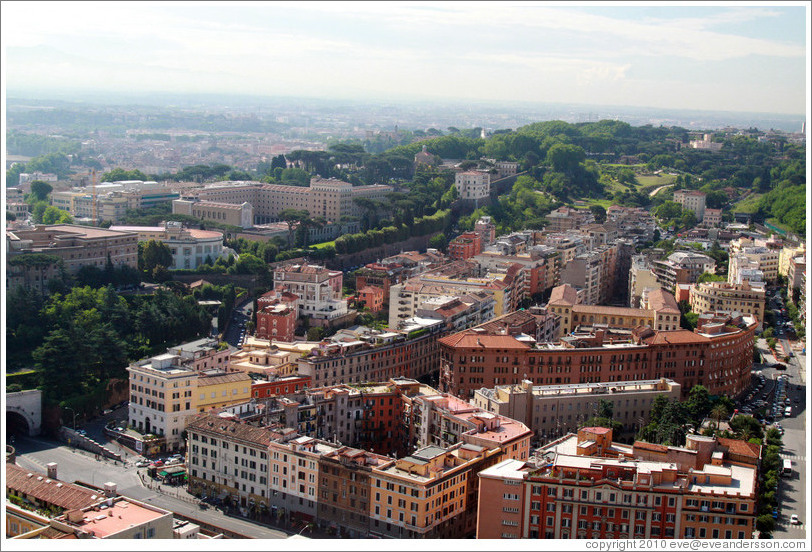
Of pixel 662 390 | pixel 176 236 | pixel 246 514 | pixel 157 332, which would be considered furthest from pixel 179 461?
pixel 176 236

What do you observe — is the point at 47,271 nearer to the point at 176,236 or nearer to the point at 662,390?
the point at 176,236

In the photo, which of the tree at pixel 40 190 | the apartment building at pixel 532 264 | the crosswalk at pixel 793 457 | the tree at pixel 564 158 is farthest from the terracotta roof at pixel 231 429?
the tree at pixel 564 158

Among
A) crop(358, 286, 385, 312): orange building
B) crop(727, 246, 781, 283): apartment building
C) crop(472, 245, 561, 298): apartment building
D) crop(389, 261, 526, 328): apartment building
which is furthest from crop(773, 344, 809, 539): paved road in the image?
crop(358, 286, 385, 312): orange building

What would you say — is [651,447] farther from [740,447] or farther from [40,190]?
[40,190]

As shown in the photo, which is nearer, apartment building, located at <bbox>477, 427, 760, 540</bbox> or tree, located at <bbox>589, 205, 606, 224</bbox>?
apartment building, located at <bbox>477, 427, 760, 540</bbox>

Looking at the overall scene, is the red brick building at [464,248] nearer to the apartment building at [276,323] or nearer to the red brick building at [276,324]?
the apartment building at [276,323]

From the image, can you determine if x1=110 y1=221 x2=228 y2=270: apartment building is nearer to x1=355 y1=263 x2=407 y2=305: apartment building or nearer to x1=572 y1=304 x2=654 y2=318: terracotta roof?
x1=355 y1=263 x2=407 y2=305: apartment building
